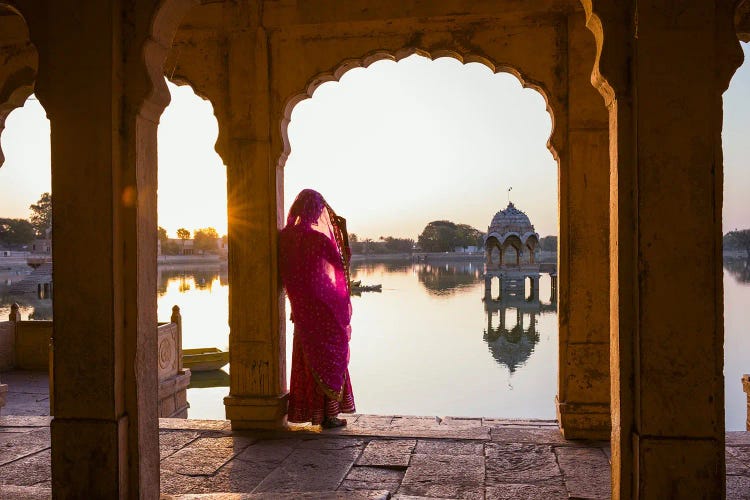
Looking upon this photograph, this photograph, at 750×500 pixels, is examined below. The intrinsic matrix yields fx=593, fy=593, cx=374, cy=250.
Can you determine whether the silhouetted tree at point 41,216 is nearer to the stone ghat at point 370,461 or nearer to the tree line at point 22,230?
the tree line at point 22,230

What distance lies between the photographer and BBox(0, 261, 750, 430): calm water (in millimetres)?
18250

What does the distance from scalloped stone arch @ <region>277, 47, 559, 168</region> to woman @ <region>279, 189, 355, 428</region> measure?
0.56 meters

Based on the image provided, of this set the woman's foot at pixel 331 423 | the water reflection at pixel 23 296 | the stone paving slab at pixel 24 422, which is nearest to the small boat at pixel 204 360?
the stone paving slab at pixel 24 422

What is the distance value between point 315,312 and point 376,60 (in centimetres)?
205

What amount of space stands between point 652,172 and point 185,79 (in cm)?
367

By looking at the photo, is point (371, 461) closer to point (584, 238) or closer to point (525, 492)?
point (525, 492)

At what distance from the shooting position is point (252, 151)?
451cm

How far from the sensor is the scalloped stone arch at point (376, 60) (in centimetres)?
441

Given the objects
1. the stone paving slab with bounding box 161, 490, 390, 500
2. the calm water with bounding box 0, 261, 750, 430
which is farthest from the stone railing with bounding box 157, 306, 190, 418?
the stone paving slab with bounding box 161, 490, 390, 500

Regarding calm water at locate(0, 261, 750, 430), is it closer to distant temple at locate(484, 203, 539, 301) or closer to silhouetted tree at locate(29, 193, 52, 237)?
distant temple at locate(484, 203, 539, 301)

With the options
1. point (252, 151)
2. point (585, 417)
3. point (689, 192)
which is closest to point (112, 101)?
point (252, 151)

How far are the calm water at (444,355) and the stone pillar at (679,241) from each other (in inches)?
560

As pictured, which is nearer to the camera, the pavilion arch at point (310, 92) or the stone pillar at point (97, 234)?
the stone pillar at point (97, 234)

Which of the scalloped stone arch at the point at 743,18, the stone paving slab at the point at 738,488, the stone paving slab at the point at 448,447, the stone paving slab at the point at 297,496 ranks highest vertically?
the scalloped stone arch at the point at 743,18
